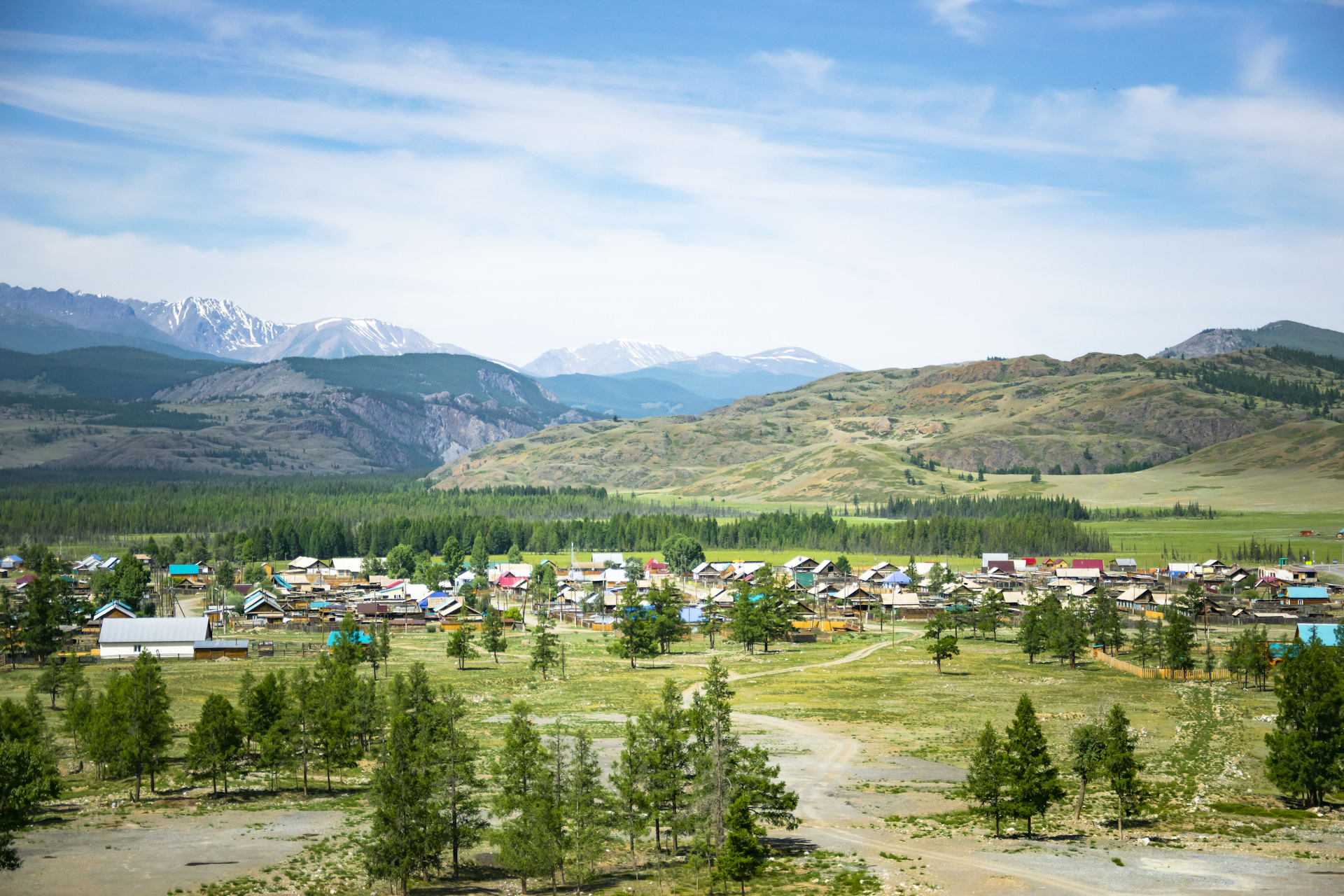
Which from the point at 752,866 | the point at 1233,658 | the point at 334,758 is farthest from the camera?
the point at 1233,658

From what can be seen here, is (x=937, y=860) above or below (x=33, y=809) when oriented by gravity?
below

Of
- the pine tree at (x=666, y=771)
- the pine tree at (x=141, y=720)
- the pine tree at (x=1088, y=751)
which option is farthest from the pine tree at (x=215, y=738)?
the pine tree at (x=1088, y=751)

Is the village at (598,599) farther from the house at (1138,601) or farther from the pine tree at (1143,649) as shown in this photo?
the pine tree at (1143,649)

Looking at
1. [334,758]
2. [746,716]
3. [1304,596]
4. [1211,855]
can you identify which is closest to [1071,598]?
[1304,596]

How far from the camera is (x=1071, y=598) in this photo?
140750 mm

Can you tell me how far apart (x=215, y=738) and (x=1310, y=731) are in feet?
196

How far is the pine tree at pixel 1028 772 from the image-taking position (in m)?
51.4

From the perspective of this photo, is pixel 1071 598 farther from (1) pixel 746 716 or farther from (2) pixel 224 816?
(2) pixel 224 816

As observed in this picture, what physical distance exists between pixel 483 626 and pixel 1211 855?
3186 inches

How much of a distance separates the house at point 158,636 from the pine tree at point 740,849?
8368cm

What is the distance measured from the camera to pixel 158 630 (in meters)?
110

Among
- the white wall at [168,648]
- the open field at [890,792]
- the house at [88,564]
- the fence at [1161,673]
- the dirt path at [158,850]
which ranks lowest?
the fence at [1161,673]

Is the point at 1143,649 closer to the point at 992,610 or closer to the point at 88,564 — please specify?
the point at 992,610

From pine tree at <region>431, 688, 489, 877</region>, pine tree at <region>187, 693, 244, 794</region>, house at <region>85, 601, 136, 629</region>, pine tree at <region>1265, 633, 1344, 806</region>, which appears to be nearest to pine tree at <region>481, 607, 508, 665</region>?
house at <region>85, 601, 136, 629</region>
